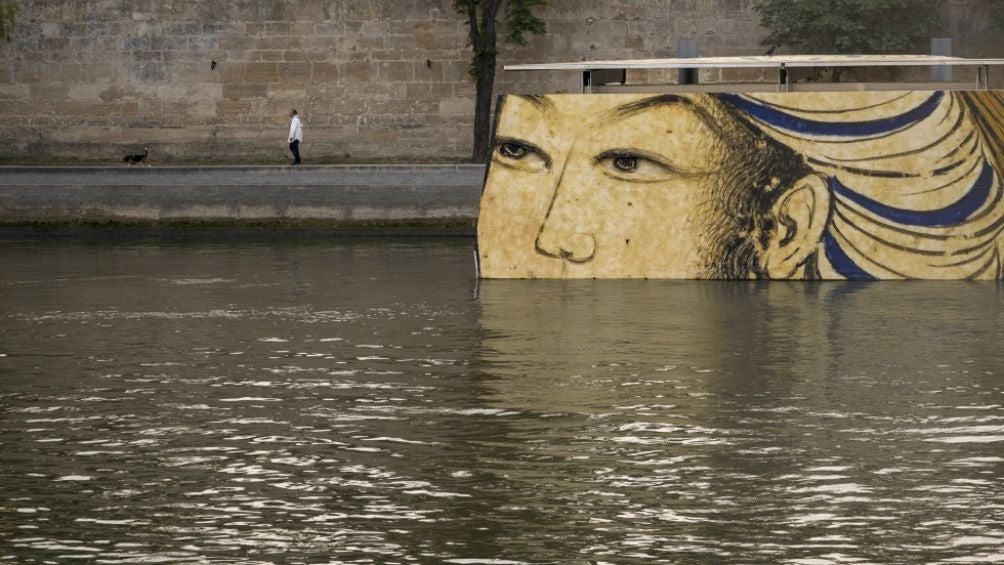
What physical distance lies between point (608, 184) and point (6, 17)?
20.0 meters

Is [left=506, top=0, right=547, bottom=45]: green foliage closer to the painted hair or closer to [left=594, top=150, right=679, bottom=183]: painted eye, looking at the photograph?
[left=594, top=150, right=679, bottom=183]: painted eye

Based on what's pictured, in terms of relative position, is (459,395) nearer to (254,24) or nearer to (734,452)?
(734,452)

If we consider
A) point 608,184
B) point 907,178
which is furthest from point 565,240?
point 907,178

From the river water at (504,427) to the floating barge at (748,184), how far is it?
6.39 ft

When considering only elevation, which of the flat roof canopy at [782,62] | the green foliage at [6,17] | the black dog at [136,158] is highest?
the green foliage at [6,17]

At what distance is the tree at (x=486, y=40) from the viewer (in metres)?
41.2

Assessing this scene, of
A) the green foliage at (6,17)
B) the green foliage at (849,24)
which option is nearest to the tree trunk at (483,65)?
the green foliage at (849,24)

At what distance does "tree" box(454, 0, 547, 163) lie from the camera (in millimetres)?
41250

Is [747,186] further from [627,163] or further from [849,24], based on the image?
[849,24]

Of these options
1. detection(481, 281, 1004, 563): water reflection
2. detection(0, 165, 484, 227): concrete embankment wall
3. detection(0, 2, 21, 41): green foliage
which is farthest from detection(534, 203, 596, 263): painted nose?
detection(0, 2, 21, 41): green foliage

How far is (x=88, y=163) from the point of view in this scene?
140 feet

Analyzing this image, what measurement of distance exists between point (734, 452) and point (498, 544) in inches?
105

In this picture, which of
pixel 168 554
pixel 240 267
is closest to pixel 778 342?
pixel 168 554

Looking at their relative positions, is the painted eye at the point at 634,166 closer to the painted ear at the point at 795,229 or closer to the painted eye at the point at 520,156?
the painted eye at the point at 520,156
